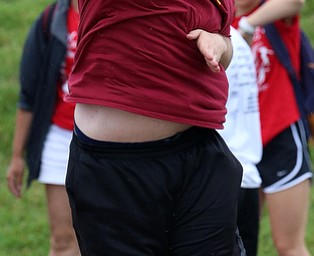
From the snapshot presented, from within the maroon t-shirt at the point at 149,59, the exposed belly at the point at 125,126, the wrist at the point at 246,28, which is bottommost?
the wrist at the point at 246,28

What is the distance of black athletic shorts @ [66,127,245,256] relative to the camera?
239cm

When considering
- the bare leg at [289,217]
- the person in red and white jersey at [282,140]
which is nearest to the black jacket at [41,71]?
the person in red and white jersey at [282,140]

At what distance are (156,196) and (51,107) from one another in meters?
1.82

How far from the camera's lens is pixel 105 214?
2.41m

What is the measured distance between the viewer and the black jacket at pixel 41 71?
4020mm

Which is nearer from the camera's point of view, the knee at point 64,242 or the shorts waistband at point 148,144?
the shorts waistband at point 148,144

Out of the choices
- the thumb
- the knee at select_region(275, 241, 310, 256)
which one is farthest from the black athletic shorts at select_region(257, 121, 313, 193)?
the thumb

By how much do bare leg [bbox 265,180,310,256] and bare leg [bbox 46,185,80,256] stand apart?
36.8 inches

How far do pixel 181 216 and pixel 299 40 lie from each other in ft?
5.87

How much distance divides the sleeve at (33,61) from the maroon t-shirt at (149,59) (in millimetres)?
1724

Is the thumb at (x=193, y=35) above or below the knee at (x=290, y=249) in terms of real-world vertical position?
above

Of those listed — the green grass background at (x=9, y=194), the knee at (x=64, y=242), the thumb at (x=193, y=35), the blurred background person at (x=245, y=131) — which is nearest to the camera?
the thumb at (x=193, y=35)

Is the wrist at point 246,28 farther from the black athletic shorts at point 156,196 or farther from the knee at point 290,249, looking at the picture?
the black athletic shorts at point 156,196

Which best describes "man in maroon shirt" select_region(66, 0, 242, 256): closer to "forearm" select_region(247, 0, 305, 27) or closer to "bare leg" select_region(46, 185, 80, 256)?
"forearm" select_region(247, 0, 305, 27)
